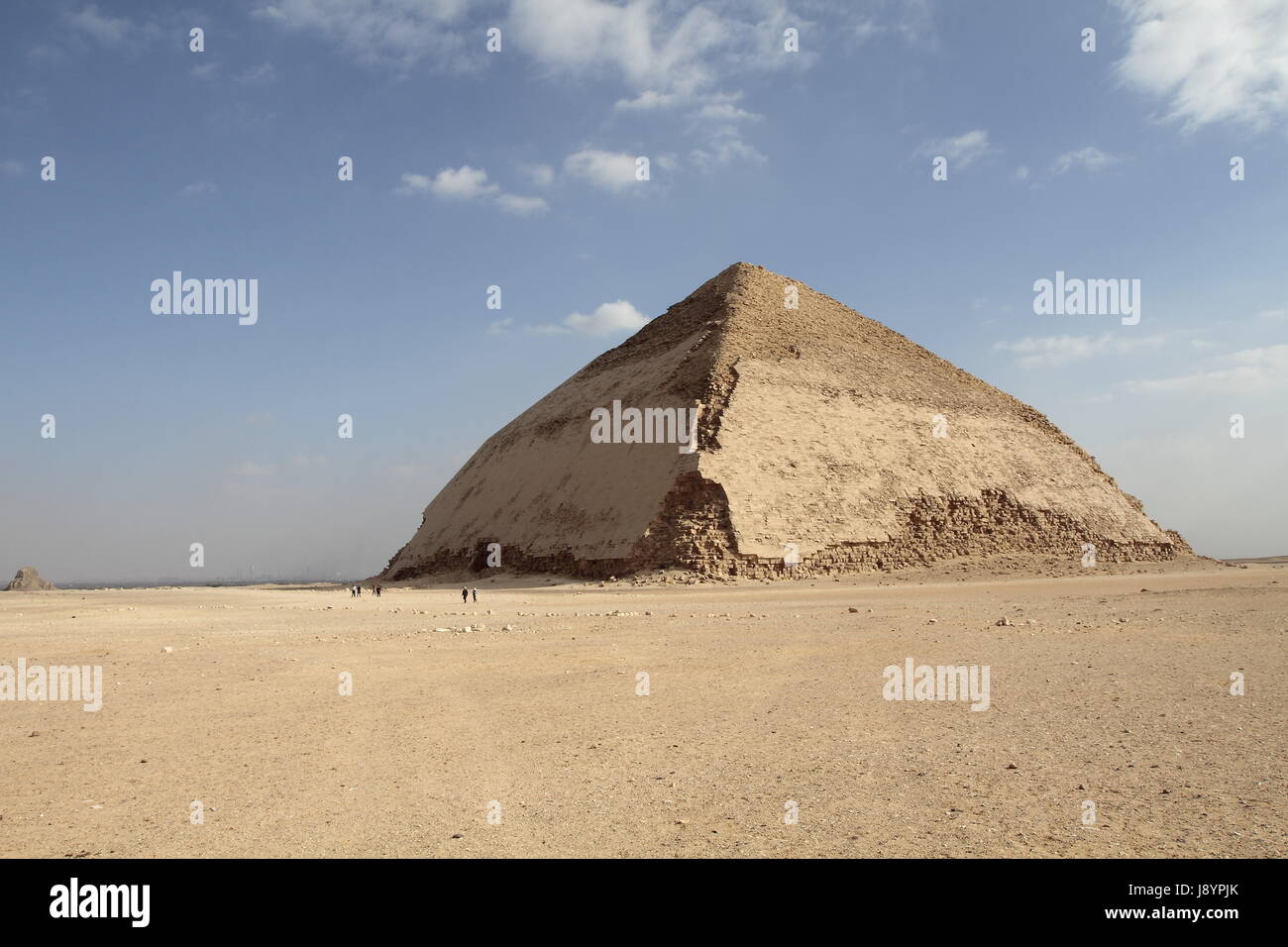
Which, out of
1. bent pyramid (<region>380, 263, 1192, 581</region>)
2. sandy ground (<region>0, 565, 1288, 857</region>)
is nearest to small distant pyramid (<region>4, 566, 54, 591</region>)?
bent pyramid (<region>380, 263, 1192, 581</region>)

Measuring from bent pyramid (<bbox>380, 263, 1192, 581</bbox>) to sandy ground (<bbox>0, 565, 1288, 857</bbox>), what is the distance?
21.6 metres

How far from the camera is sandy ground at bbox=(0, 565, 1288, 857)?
4.40 meters

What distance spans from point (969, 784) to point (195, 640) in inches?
520

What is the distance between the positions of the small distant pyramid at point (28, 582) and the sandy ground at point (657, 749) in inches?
1767

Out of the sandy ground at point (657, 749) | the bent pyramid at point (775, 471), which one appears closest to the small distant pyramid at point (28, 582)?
the bent pyramid at point (775, 471)

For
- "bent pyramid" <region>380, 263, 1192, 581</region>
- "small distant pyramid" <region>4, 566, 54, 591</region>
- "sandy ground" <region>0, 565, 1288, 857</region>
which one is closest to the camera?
"sandy ground" <region>0, 565, 1288, 857</region>

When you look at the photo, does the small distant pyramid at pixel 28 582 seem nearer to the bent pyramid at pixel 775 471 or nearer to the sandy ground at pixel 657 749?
the bent pyramid at pixel 775 471

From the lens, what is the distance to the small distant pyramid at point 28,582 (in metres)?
49.5

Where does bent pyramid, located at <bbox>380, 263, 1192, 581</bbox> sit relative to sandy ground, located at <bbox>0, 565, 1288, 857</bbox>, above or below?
above

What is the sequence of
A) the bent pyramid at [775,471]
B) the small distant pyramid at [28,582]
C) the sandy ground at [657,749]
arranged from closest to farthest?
the sandy ground at [657,749] < the bent pyramid at [775,471] < the small distant pyramid at [28,582]

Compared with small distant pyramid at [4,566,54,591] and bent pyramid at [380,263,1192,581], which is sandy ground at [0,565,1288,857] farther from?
small distant pyramid at [4,566,54,591]
